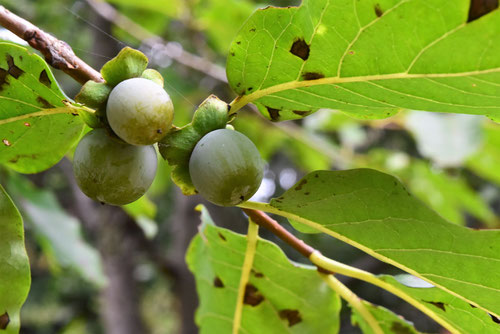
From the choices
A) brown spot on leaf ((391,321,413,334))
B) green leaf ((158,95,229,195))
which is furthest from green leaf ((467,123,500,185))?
green leaf ((158,95,229,195))

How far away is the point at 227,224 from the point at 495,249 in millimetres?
2588

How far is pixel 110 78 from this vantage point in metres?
0.58

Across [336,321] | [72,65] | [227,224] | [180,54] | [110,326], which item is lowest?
[110,326]

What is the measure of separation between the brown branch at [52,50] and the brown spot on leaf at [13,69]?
0.10ft

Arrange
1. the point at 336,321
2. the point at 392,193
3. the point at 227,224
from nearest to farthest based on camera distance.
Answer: the point at 392,193
the point at 336,321
the point at 227,224

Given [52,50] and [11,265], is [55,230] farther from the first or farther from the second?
[52,50]

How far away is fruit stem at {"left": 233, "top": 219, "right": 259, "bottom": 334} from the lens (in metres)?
0.81

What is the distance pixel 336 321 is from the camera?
2.95 feet

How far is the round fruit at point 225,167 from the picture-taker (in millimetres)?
559

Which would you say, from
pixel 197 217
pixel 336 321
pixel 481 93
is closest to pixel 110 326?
pixel 197 217

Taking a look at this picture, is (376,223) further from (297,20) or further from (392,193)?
(297,20)

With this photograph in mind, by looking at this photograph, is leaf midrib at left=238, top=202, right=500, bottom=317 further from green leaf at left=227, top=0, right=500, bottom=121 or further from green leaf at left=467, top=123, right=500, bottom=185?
green leaf at left=467, top=123, right=500, bottom=185

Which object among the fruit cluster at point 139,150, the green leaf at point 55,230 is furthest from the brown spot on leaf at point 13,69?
the green leaf at point 55,230

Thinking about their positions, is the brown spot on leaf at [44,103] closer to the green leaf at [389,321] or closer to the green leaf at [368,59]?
the green leaf at [368,59]
